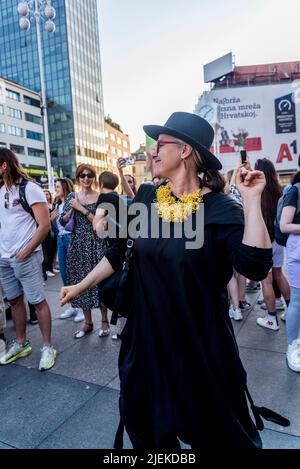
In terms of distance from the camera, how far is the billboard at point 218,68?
2615cm

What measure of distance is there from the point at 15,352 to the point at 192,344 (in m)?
2.78

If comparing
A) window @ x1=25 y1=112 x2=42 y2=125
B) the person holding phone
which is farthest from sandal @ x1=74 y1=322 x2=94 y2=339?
window @ x1=25 y1=112 x2=42 y2=125

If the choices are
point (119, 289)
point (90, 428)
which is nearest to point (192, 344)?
point (119, 289)

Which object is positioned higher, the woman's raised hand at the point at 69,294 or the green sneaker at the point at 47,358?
the woman's raised hand at the point at 69,294

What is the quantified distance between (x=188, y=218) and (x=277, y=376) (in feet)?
7.08

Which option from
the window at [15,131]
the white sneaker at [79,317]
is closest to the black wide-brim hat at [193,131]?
the white sneaker at [79,317]

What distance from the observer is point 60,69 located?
209ft

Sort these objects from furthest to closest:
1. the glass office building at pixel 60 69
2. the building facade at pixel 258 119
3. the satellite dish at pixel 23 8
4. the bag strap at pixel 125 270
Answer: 1. the glass office building at pixel 60 69
2. the building facade at pixel 258 119
3. the satellite dish at pixel 23 8
4. the bag strap at pixel 125 270

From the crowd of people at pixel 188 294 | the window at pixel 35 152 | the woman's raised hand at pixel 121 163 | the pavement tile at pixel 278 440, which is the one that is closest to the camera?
the crowd of people at pixel 188 294

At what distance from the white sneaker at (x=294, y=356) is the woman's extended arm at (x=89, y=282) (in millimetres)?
2194

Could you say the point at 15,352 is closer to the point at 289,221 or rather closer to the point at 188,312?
the point at 188,312

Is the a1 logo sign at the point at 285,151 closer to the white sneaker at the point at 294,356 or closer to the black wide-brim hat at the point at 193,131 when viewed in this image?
the white sneaker at the point at 294,356

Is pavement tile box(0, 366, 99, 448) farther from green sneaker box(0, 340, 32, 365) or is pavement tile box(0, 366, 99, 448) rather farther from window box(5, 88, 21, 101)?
window box(5, 88, 21, 101)
